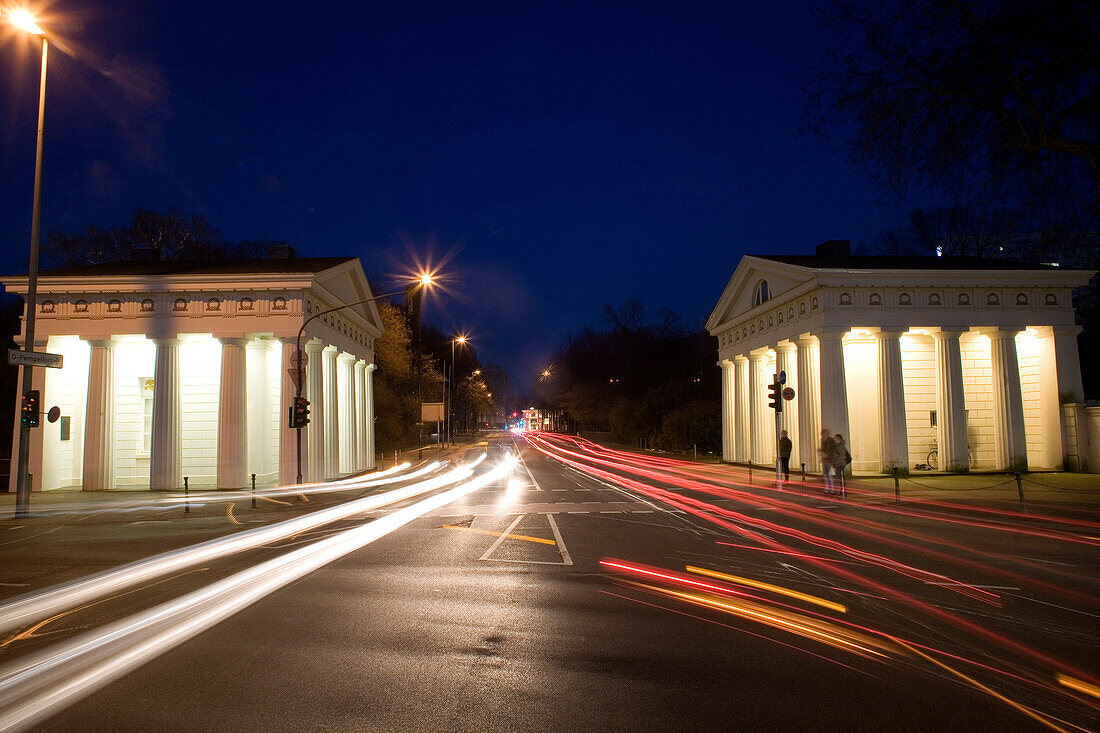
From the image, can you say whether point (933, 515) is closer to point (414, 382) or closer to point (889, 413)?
point (889, 413)

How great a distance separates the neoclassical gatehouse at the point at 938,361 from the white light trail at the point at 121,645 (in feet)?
78.5

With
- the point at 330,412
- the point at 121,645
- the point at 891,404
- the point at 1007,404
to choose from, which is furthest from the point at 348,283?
the point at 1007,404

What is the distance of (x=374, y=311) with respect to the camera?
129ft

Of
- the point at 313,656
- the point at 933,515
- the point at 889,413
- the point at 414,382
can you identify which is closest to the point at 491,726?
the point at 313,656

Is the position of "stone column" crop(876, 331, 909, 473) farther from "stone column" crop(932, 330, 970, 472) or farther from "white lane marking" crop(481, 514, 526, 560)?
"white lane marking" crop(481, 514, 526, 560)

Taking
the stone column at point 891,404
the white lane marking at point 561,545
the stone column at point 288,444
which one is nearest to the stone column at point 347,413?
the stone column at point 288,444

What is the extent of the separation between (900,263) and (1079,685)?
29.6 metres

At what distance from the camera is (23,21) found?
15359mm

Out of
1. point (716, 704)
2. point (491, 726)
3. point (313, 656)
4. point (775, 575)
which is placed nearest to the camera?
point (491, 726)

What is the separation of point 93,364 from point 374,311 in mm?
15171

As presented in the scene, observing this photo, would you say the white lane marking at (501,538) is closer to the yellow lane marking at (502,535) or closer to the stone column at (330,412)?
the yellow lane marking at (502,535)

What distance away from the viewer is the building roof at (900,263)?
28844 millimetres

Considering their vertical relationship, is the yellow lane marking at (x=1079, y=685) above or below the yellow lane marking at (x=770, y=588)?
above

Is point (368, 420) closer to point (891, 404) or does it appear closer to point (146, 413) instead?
point (146, 413)
